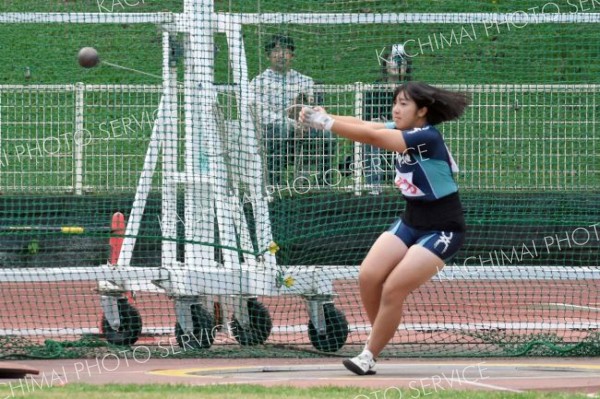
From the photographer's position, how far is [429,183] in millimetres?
8242

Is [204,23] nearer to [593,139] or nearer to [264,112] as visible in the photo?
[264,112]

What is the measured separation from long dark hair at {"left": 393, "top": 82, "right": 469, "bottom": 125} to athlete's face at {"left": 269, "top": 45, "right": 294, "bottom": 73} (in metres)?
1.78

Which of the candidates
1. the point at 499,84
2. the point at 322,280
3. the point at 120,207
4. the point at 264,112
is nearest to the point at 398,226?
the point at 322,280

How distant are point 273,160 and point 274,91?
608 mm

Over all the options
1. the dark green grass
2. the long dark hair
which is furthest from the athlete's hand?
the dark green grass

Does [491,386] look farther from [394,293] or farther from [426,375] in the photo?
[394,293]

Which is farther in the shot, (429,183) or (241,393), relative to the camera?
(429,183)

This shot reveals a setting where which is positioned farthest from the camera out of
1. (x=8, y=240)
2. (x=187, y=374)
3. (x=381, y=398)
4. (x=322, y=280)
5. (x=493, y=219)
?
(x=8, y=240)

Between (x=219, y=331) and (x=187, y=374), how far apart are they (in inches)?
83.7

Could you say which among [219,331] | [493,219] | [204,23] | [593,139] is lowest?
[219,331]

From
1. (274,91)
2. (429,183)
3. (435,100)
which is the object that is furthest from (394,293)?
(274,91)

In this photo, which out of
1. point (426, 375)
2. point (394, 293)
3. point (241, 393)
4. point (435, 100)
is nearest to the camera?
point (241, 393)

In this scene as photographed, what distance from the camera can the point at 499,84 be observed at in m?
11.0

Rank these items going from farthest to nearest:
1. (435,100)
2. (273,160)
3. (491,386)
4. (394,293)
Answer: (273,160) → (435,100) → (394,293) → (491,386)
